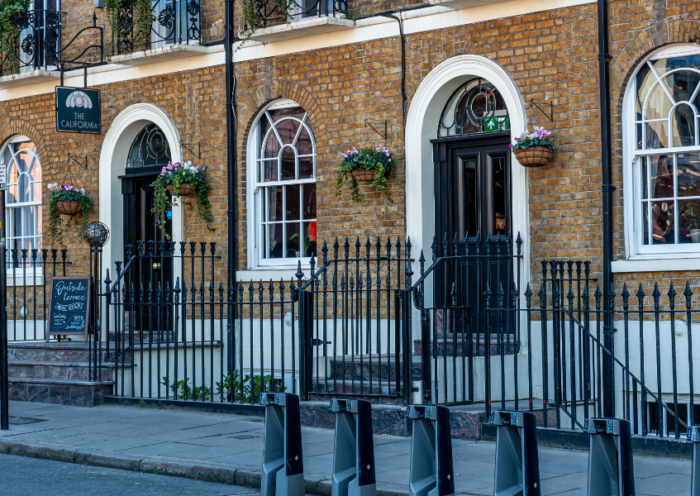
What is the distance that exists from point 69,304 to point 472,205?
199 inches

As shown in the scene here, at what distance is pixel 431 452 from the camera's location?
18.2 ft

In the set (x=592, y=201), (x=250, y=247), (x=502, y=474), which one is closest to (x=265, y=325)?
(x=250, y=247)

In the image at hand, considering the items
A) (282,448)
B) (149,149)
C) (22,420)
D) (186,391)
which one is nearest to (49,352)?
(22,420)

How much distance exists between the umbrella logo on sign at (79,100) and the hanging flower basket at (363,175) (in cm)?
446

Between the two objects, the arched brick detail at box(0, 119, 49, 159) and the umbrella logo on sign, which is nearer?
the umbrella logo on sign

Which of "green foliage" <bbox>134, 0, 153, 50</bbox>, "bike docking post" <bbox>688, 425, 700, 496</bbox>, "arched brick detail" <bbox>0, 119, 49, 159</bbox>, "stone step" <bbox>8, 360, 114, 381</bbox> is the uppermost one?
"green foliage" <bbox>134, 0, 153, 50</bbox>

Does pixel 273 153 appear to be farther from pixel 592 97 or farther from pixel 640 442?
pixel 640 442

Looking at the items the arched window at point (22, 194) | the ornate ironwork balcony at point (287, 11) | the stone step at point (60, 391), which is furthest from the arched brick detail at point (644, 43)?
the arched window at point (22, 194)

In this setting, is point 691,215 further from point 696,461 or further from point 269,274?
point 696,461

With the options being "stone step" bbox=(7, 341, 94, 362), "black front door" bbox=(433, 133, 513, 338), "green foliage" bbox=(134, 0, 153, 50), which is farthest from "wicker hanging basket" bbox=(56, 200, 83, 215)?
"black front door" bbox=(433, 133, 513, 338)

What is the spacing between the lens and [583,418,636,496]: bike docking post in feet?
15.5

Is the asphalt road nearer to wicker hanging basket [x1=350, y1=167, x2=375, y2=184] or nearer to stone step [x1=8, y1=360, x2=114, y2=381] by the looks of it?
stone step [x1=8, y1=360, x2=114, y2=381]

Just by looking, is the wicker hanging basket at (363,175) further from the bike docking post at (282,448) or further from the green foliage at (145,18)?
the bike docking post at (282,448)

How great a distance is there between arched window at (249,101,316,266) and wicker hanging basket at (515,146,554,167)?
9.66 feet
